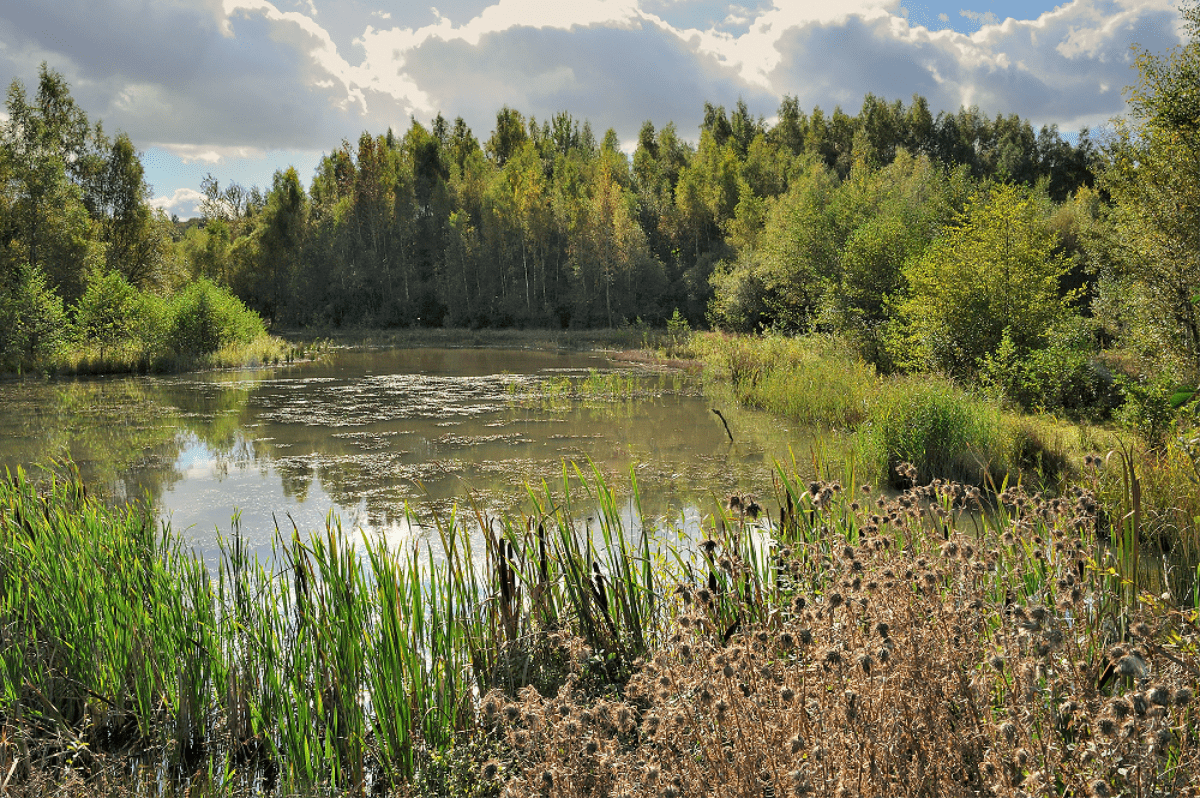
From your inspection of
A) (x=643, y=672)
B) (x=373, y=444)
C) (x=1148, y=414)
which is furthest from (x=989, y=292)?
(x=643, y=672)

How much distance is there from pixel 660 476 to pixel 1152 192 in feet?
37.8

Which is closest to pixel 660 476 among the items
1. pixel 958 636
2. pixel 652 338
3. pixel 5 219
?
pixel 958 636

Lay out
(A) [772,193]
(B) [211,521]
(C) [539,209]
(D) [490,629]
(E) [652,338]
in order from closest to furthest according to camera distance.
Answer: (D) [490,629] → (B) [211,521] → (E) [652,338] → (C) [539,209] → (A) [772,193]

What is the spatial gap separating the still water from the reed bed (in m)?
0.71

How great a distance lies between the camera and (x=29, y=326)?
22719mm

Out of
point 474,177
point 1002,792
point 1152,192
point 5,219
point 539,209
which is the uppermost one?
point 474,177

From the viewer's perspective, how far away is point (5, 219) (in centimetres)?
2800

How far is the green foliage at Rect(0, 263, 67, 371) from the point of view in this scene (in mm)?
22078

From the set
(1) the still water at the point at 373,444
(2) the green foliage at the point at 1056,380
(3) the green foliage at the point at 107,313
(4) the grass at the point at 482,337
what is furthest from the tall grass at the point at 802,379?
(3) the green foliage at the point at 107,313

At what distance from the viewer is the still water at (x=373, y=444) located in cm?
848

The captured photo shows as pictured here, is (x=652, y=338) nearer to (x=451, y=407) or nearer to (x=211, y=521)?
(x=451, y=407)

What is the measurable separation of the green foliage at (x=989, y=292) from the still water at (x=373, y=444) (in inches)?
184

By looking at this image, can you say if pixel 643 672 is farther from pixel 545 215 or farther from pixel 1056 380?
pixel 545 215

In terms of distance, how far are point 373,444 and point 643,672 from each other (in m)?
10.8
